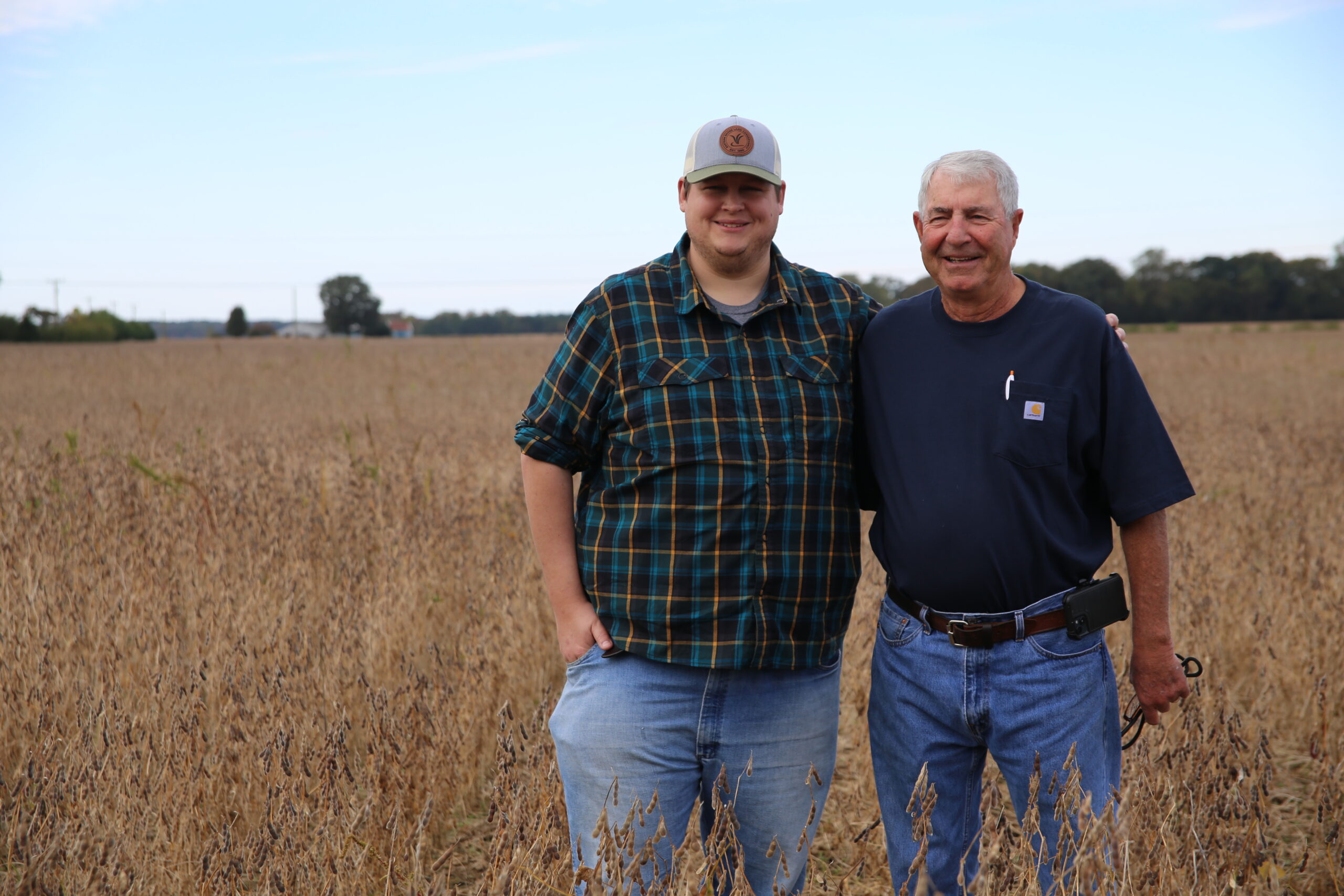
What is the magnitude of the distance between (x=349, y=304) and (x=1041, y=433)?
75.6m

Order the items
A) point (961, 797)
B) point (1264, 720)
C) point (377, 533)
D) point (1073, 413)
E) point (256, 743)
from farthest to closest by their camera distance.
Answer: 1. point (377, 533)
2. point (1264, 720)
3. point (256, 743)
4. point (961, 797)
5. point (1073, 413)

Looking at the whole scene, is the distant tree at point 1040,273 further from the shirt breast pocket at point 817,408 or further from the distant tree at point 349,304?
the distant tree at point 349,304

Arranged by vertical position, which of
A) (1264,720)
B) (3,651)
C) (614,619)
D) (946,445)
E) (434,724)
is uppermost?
(946,445)

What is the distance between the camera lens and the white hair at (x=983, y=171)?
221 centimetres

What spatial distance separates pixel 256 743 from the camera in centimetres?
315

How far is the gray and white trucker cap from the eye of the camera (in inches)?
86.6

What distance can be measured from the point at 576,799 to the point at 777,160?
5.47ft

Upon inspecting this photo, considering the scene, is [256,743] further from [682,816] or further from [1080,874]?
[1080,874]

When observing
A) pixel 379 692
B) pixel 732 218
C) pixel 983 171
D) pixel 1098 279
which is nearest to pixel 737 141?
pixel 732 218

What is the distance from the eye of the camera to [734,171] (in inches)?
86.6

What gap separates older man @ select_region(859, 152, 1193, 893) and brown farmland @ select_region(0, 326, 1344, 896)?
0.26 meters

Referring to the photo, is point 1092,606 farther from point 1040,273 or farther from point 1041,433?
point 1040,273

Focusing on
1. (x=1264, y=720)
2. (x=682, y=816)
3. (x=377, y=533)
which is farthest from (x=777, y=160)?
(x=377, y=533)

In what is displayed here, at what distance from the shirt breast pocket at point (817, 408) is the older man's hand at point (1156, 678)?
0.89 m
